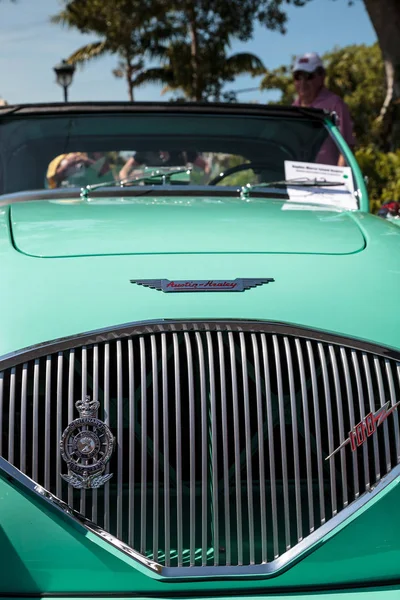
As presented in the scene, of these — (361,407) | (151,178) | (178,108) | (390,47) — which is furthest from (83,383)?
(390,47)

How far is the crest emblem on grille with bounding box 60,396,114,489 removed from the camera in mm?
1840

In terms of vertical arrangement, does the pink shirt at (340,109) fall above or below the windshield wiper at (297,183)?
above

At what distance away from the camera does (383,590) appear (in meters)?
1.86

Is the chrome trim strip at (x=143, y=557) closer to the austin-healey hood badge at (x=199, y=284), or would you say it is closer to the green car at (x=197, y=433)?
the green car at (x=197, y=433)

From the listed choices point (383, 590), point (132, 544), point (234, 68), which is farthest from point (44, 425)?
point (234, 68)

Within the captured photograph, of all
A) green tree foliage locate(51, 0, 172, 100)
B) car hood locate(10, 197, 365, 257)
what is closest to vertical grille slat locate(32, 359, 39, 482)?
car hood locate(10, 197, 365, 257)

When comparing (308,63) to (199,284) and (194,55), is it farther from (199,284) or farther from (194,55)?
(194,55)

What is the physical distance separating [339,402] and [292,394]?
110 mm

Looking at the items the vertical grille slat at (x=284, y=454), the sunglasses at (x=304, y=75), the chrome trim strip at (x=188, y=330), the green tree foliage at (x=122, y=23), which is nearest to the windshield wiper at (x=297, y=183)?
the chrome trim strip at (x=188, y=330)

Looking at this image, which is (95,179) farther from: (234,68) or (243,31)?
(234,68)

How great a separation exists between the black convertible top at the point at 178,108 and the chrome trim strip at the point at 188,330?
2.29 m

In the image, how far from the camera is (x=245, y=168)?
4.32 metres

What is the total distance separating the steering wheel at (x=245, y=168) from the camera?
4266mm

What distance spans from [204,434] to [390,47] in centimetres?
1318
